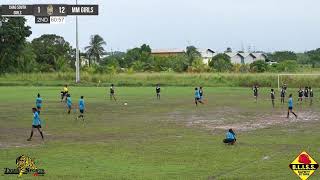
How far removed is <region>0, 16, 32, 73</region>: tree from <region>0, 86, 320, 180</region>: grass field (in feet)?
160

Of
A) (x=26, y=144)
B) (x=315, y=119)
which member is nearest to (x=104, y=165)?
(x=26, y=144)

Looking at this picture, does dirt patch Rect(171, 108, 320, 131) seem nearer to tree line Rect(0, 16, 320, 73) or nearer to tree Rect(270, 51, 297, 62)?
tree line Rect(0, 16, 320, 73)

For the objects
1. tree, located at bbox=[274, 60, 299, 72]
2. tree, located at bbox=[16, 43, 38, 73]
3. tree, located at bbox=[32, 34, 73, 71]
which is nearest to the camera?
tree, located at bbox=[274, 60, 299, 72]

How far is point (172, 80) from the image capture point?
8175cm

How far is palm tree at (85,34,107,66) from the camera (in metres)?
147

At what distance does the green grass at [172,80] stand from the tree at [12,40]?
25.1 ft

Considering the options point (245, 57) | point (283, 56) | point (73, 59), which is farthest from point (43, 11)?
point (245, 57)

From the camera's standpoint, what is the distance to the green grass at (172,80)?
244 feet

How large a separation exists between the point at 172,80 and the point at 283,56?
308 feet

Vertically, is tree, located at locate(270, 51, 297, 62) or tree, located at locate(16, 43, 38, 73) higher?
tree, located at locate(270, 51, 297, 62)

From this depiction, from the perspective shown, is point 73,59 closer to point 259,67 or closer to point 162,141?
point 259,67
